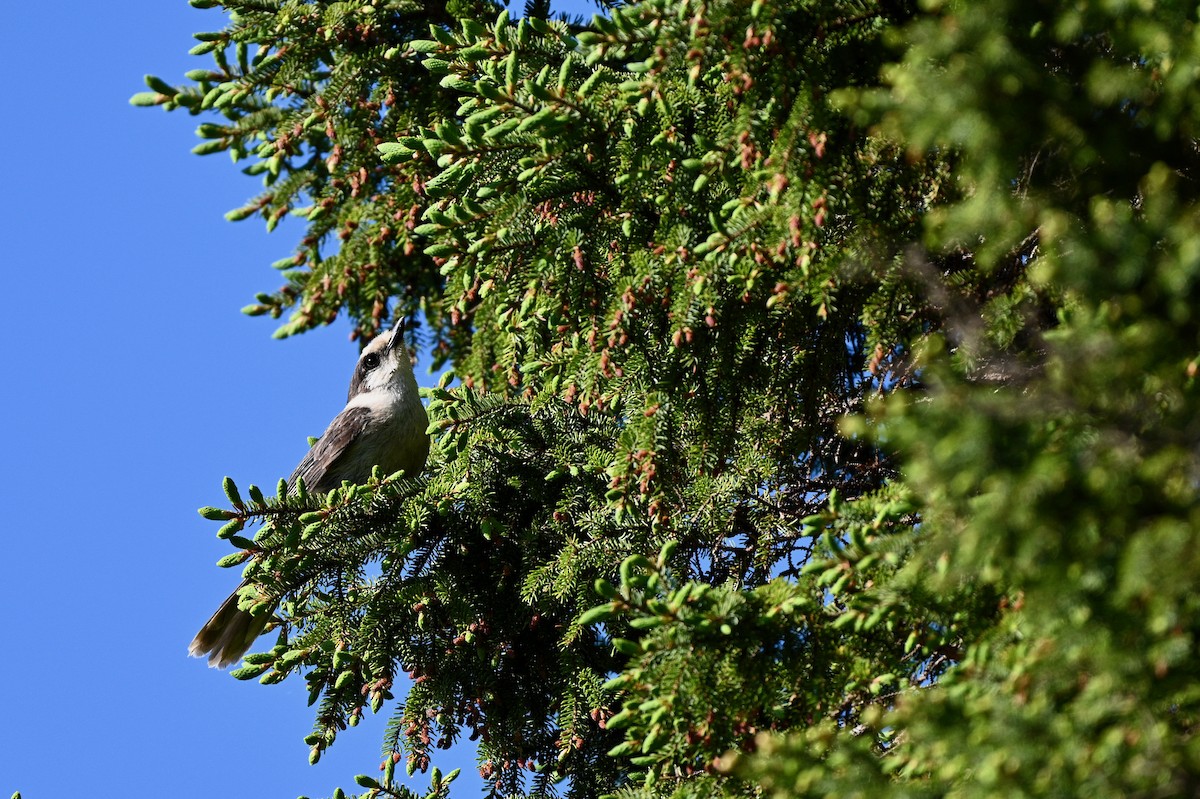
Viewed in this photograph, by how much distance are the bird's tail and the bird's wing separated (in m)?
1.08

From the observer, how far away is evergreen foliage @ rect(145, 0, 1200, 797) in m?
2.12

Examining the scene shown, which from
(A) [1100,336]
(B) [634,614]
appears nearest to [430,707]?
(B) [634,614]

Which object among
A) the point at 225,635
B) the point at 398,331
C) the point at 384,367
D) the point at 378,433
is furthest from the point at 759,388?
the point at 384,367

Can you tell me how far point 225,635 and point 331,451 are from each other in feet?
4.67

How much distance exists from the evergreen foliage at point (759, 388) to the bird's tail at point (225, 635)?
161cm

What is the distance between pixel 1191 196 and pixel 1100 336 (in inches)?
38.1

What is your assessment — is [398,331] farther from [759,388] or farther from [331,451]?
[759,388]

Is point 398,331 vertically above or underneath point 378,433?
above

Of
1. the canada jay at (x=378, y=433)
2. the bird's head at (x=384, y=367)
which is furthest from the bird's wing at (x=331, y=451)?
the bird's head at (x=384, y=367)

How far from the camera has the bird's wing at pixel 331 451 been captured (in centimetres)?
682

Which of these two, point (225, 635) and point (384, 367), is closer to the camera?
point (225, 635)

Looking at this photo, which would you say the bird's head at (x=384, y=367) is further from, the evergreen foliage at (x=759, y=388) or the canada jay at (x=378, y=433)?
the evergreen foliage at (x=759, y=388)

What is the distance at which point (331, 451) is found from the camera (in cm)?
692

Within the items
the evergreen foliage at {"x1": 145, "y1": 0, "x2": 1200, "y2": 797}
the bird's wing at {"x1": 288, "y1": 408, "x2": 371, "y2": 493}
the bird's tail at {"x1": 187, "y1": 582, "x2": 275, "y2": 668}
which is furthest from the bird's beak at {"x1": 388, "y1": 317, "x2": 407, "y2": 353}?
the bird's tail at {"x1": 187, "y1": 582, "x2": 275, "y2": 668}
